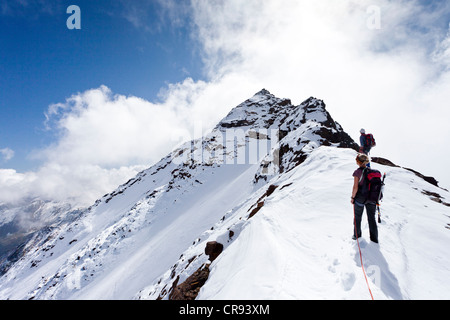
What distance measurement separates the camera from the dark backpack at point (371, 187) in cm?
591

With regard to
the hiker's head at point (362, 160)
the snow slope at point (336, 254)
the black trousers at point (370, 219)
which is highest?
the hiker's head at point (362, 160)

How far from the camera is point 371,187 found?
592 cm

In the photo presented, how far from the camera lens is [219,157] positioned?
61.3 meters

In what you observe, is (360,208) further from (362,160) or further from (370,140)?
(370,140)

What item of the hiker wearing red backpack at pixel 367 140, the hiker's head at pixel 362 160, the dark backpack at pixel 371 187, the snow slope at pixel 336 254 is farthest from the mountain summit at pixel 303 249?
the hiker's head at pixel 362 160

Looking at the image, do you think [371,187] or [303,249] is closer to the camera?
[371,187]

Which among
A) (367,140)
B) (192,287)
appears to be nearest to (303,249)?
(192,287)

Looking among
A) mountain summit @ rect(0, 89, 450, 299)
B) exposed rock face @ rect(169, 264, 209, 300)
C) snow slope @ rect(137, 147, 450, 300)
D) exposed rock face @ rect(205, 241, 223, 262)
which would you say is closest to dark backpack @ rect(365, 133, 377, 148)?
mountain summit @ rect(0, 89, 450, 299)

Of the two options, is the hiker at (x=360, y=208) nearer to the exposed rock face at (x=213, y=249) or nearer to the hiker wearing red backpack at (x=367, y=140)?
the hiker wearing red backpack at (x=367, y=140)

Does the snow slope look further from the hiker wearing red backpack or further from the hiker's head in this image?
the hiker wearing red backpack
